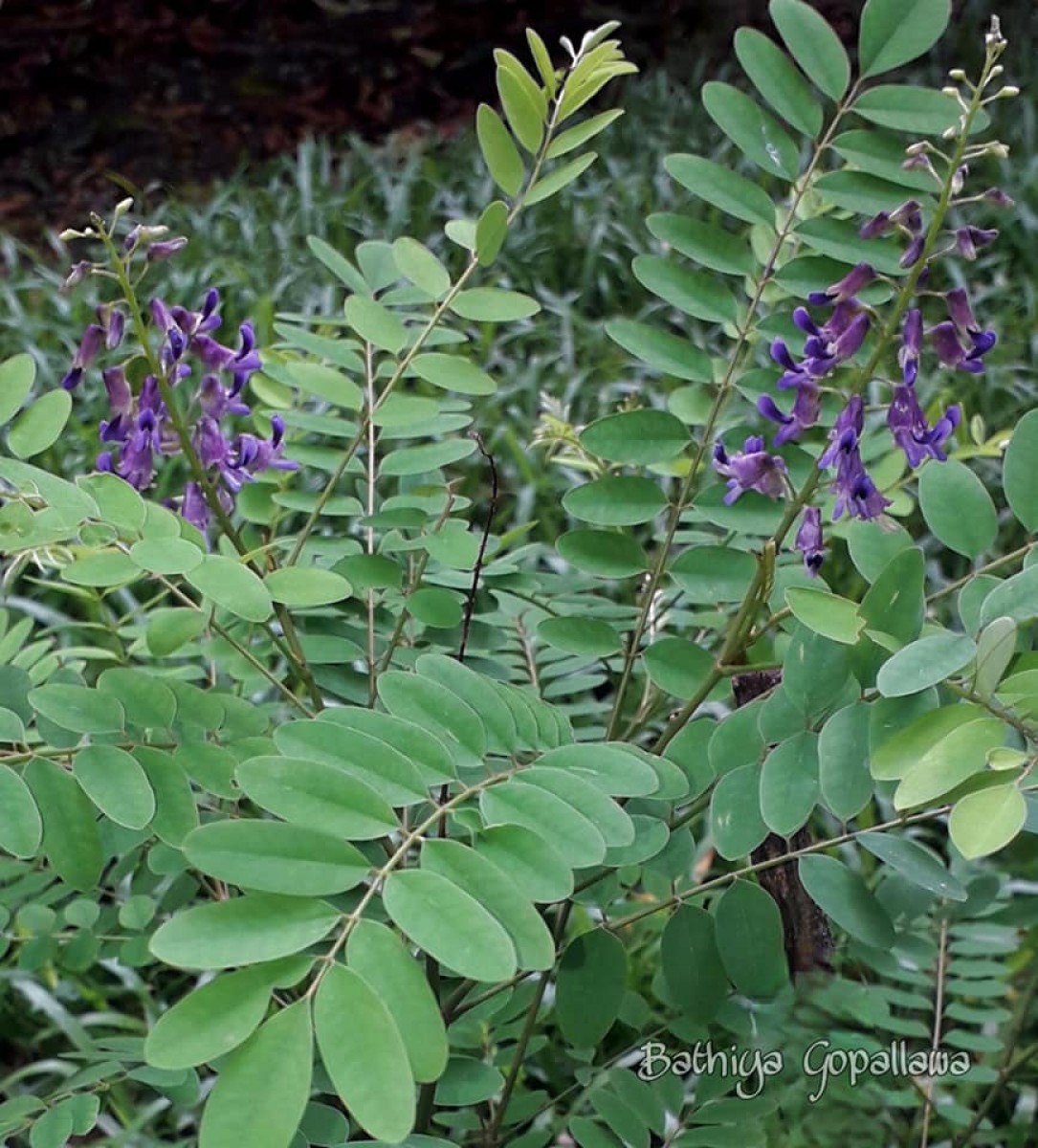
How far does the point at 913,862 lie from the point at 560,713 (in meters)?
0.22

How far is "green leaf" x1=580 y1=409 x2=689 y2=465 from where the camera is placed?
90 centimetres

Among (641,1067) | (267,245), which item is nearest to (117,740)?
(641,1067)

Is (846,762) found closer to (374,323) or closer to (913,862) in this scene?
(913,862)

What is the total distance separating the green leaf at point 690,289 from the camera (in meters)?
0.92

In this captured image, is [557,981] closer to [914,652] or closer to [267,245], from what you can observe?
[914,652]

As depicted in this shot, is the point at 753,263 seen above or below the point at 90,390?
above

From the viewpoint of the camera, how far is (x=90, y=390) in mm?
2775

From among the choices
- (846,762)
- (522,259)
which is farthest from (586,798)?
(522,259)

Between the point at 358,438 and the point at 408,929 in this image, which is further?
the point at 358,438

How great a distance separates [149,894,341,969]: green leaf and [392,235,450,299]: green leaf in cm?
55

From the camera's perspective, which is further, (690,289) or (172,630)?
(690,289)

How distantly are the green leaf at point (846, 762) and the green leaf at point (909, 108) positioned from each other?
42 cm

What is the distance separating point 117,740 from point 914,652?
44 centimetres

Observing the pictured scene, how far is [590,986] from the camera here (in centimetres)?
79
